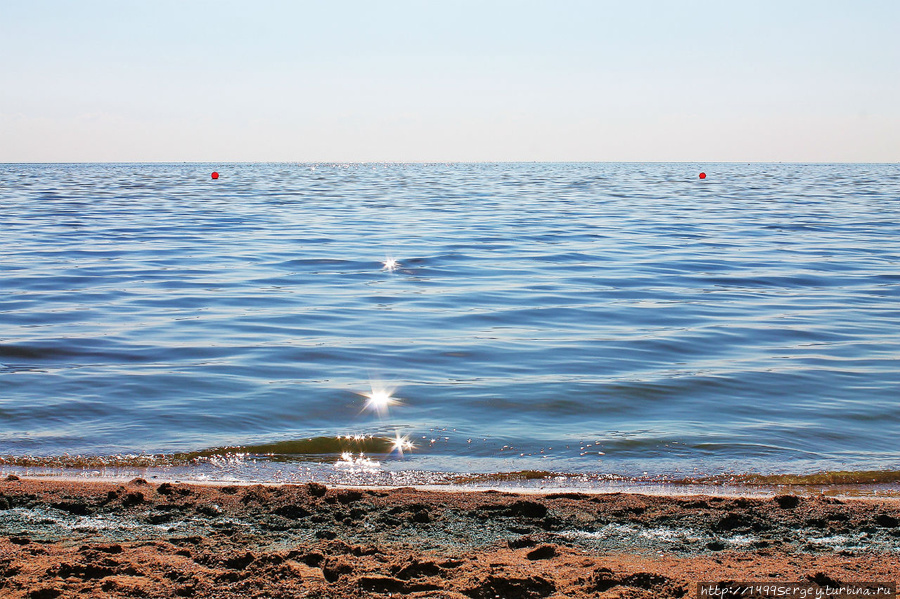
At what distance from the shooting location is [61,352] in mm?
10258

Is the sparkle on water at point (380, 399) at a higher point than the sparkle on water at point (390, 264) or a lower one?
lower

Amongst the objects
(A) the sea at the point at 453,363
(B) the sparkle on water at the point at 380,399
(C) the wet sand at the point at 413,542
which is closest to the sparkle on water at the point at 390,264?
(A) the sea at the point at 453,363

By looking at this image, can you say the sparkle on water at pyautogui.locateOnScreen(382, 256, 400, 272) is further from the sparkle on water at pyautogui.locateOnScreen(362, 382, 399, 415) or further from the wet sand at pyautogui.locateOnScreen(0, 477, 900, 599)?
the wet sand at pyautogui.locateOnScreen(0, 477, 900, 599)

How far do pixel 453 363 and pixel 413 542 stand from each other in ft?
17.0

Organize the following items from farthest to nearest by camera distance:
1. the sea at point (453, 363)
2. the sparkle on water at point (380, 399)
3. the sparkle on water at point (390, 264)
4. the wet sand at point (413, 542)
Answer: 1. the sparkle on water at point (390, 264)
2. the sparkle on water at point (380, 399)
3. the sea at point (453, 363)
4. the wet sand at point (413, 542)

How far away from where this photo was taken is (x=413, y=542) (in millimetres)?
4801

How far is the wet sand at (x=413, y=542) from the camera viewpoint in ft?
13.6

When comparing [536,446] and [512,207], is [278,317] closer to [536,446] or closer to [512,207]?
[536,446]

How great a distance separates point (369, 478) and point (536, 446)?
1.52m

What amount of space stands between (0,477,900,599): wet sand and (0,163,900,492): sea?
910 millimetres

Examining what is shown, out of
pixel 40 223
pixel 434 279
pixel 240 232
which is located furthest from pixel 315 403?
pixel 40 223

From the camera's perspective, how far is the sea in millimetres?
6863

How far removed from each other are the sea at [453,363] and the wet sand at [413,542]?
0.91m

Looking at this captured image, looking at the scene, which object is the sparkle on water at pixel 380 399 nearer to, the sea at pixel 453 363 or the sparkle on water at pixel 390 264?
the sea at pixel 453 363
